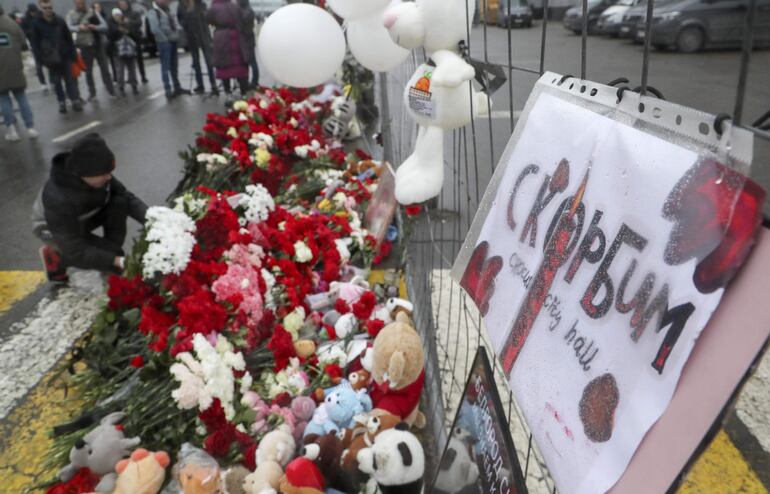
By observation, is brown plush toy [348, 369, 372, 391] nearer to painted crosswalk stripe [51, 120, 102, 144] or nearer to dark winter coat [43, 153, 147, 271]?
dark winter coat [43, 153, 147, 271]

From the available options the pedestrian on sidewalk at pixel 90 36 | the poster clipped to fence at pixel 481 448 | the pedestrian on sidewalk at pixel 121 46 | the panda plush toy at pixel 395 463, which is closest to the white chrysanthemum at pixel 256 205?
the panda plush toy at pixel 395 463

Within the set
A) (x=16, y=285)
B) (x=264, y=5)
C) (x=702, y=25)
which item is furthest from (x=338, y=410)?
(x=264, y=5)

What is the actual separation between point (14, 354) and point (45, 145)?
225 inches

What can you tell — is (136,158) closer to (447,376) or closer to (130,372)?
(130,372)

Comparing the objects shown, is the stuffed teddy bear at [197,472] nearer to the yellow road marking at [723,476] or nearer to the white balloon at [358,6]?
the yellow road marking at [723,476]

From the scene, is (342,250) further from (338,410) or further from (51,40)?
(51,40)

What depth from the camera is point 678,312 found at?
0.59m

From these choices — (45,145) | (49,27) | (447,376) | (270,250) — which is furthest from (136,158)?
(447,376)

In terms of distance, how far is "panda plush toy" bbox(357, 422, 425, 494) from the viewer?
186 cm

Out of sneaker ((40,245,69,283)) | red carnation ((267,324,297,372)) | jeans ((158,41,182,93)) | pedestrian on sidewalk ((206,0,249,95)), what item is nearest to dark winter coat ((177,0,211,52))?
jeans ((158,41,182,93))

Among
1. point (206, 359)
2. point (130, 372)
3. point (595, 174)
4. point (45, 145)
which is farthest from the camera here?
point (45, 145)

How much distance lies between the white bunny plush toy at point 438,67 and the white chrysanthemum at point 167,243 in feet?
5.34

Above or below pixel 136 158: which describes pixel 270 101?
above

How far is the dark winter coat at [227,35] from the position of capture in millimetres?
8852
